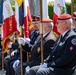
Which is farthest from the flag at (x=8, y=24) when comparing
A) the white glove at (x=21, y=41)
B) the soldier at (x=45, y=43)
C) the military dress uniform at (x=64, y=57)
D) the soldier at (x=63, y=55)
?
the military dress uniform at (x=64, y=57)

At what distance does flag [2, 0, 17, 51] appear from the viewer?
26.1 feet

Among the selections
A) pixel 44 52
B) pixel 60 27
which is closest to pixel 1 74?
A: pixel 44 52

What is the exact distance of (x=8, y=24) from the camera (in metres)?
8.16

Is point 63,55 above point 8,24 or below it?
below

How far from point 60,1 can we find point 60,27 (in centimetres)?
273

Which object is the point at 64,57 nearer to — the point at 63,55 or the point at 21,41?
the point at 63,55

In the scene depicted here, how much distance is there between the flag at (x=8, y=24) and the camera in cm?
796

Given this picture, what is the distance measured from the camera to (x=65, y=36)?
520 cm

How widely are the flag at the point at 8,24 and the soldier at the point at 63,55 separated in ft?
8.87

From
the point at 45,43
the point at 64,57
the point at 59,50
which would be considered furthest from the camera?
the point at 45,43

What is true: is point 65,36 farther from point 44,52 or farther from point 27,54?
point 27,54

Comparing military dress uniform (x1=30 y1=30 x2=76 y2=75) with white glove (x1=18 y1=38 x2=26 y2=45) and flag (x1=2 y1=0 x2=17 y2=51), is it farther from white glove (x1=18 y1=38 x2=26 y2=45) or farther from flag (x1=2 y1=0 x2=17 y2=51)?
flag (x1=2 y1=0 x2=17 y2=51)

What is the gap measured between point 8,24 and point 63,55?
343cm

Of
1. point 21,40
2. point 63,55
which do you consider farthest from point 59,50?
point 21,40
